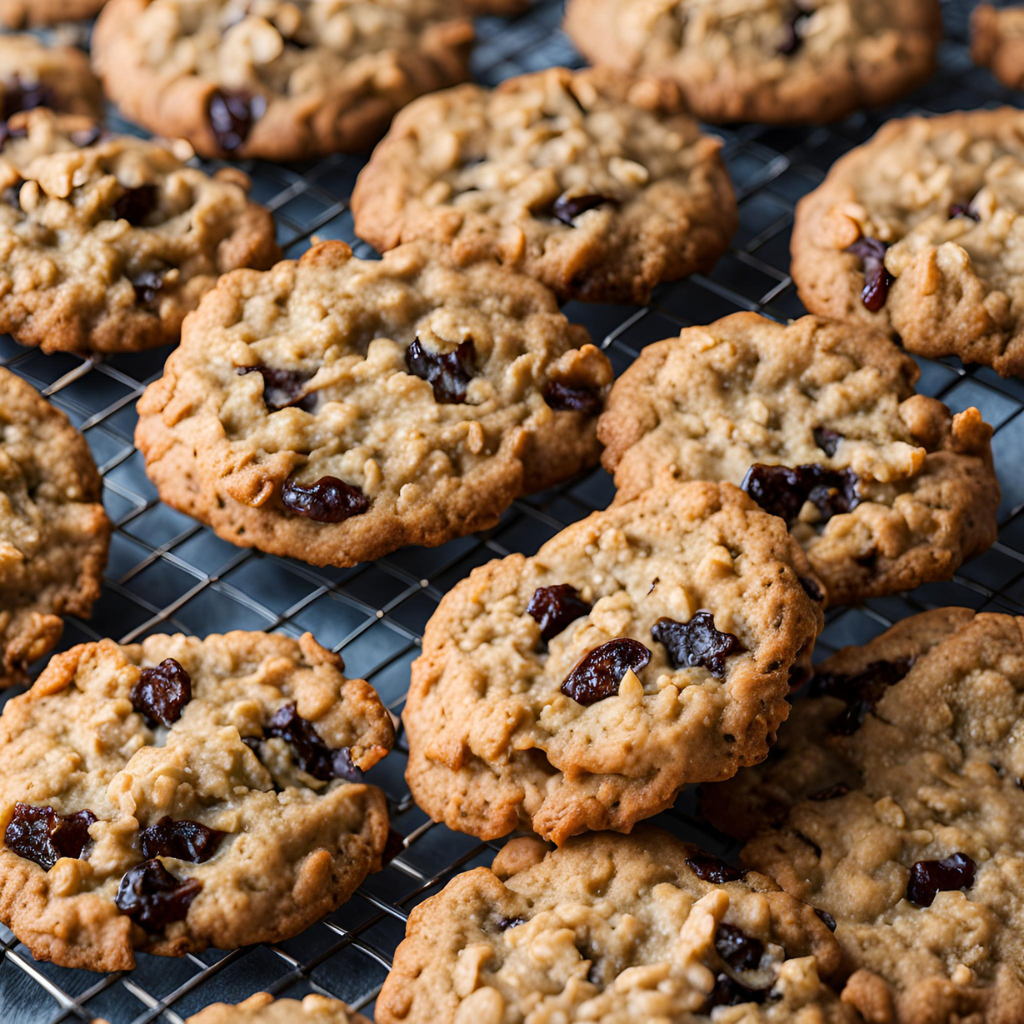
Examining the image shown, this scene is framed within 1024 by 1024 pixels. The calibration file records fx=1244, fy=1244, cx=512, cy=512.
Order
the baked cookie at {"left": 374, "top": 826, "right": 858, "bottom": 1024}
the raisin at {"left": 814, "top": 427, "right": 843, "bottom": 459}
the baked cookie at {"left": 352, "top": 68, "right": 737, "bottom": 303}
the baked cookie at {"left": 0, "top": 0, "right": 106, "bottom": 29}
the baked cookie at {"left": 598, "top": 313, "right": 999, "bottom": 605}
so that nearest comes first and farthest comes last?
the baked cookie at {"left": 374, "top": 826, "right": 858, "bottom": 1024}, the baked cookie at {"left": 598, "top": 313, "right": 999, "bottom": 605}, the raisin at {"left": 814, "top": 427, "right": 843, "bottom": 459}, the baked cookie at {"left": 352, "top": 68, "right": 737, "bottom": 303}, the baked cookie at {"left": 0, "top": 0, "right": 106, "bottom": 29}

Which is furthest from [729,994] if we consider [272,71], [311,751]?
[272,71]

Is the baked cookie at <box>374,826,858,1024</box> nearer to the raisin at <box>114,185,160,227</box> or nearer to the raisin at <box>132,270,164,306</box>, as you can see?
the raisin at <box>132,270,164,306</box>

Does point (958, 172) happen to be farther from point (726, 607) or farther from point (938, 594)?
point (726, 607)

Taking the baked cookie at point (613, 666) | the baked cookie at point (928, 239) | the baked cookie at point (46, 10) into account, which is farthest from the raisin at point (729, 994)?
the baked cookie at point (46, 10)

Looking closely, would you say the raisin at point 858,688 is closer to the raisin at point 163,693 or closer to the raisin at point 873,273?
the raisin at point 873,273

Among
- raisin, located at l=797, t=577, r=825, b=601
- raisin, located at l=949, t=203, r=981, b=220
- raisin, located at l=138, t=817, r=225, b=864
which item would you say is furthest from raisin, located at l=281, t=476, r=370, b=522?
raisin, located at l=949, t=203, r=981, b=220

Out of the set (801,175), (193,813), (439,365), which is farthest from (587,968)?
(801,175)
